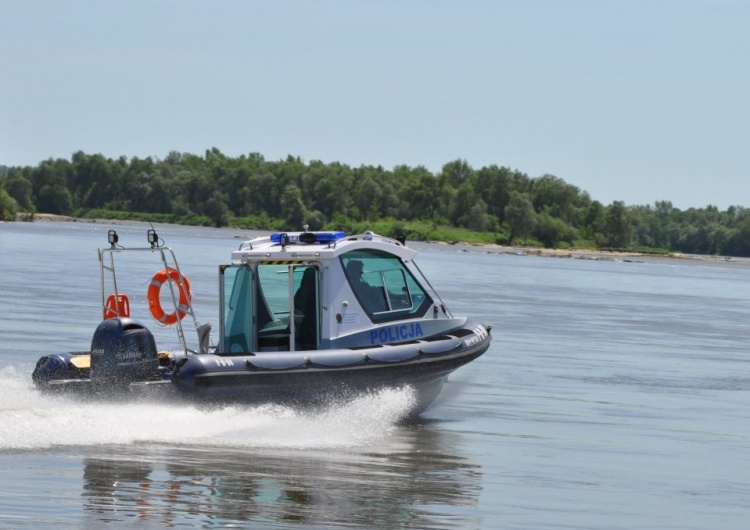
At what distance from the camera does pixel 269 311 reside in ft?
43.9

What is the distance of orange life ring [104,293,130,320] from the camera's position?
12.7 m

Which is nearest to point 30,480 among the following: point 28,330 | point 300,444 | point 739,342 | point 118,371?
point 118,371

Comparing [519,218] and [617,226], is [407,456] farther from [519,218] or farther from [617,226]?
[617,226]

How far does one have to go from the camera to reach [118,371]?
11766 millimetres

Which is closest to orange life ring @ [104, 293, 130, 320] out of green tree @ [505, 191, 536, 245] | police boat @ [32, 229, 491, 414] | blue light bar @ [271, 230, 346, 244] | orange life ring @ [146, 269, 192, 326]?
police boat @ [32, 229, 491, 414]

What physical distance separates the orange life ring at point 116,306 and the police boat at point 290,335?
14 mm

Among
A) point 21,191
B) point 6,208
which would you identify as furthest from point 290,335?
point 21,191

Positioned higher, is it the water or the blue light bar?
the blue light bar

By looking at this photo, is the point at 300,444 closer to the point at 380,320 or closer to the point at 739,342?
the point at 380,320

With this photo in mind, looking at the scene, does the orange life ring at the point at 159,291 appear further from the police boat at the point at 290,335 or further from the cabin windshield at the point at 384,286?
the cabin windshield at the point at 384,286

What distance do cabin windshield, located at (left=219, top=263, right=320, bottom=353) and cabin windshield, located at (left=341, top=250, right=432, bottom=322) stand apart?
0.47 meters

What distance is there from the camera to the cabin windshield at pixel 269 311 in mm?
13289

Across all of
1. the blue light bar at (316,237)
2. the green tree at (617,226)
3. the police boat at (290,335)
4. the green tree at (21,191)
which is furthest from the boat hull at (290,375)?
the green tree at (21,191)

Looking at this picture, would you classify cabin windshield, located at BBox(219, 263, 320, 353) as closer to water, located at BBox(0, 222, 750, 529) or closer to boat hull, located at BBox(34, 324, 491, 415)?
boat hull, located at BBox(34, 324, 491, 415)
